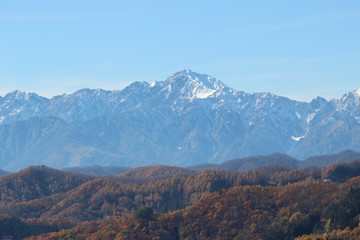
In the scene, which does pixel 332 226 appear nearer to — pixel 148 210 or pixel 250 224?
pixel 250 224

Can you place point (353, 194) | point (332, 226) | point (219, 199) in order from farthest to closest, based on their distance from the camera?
point (219, 199) → point (353, 194) → point (332, 226)

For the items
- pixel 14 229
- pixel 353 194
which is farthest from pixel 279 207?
pixel 14 229

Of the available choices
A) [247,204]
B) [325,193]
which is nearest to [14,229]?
[247,204]

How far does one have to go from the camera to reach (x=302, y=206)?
14800cm

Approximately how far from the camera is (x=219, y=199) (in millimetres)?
160250

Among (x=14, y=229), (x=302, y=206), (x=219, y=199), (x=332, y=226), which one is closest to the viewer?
(x=332, y=226)

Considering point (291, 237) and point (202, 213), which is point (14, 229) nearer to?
point (202, 213)

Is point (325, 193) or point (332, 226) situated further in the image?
point (325, 193)

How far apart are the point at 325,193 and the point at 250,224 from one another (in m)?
16.2

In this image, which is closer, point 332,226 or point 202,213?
point 332,226

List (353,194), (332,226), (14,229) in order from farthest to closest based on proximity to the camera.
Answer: (14,229) < (353,194) < (332,226)

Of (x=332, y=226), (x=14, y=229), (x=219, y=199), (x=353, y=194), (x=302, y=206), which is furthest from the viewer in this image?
(x=14, y=229)

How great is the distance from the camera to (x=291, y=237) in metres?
133

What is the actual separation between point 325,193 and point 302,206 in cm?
746
